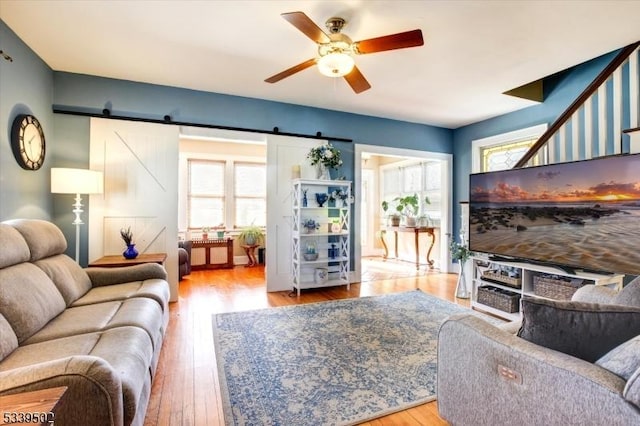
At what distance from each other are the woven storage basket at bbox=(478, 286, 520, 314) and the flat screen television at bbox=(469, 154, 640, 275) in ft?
1.38

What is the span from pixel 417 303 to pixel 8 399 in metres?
3.62

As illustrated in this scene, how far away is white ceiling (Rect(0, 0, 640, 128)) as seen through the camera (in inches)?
91.2

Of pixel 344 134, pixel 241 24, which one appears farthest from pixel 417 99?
pixel 241 24

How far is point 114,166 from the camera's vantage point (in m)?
3.65

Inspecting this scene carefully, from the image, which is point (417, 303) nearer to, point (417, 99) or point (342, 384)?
point (342, 384)

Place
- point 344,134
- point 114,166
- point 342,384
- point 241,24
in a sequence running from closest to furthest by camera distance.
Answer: point 342,384 → point 241,24 → point 114,166 → point 344,134

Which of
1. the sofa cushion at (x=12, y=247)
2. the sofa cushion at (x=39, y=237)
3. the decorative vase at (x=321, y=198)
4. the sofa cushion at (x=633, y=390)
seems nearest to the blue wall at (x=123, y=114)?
the sofa cushion at (x=39, y=237)

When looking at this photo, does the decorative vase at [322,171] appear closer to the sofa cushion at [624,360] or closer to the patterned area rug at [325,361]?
the patterned area rug at [325,361]

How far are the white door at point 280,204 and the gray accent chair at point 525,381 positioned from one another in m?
3.15

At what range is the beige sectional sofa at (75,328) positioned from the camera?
3.54 feet

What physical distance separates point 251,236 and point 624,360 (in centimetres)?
583

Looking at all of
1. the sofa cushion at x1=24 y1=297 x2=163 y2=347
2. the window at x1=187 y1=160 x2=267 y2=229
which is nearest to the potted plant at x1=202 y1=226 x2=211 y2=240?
the window at x1=187 y1=160 x2=267 y2=229

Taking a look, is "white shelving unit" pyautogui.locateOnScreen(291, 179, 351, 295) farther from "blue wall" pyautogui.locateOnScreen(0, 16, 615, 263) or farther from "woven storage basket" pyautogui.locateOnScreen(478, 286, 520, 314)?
"woven storage basket" pyautogui.locateOnScreen(478, 286, 520, 314)

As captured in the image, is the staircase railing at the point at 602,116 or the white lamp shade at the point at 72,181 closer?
the white lamp shade at the point at 72,181
